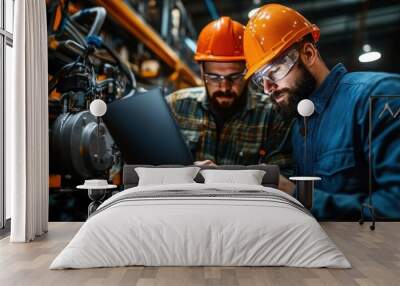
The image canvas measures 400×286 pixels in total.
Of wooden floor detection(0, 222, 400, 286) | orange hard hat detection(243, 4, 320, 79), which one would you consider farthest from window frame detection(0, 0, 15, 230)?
orange hard hat detection(243, 4, 320, 79)

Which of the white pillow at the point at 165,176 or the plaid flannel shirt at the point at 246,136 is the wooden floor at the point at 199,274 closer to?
the white pillow at the point at 165,176

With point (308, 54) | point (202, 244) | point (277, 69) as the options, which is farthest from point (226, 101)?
point (202, 244)

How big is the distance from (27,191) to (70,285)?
1.92 meters

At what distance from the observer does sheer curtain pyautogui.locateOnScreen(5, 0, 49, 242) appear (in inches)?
194

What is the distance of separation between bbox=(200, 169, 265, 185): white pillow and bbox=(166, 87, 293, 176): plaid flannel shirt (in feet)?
1.36

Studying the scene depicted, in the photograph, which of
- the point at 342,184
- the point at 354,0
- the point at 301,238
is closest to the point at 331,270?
the point at 301,238

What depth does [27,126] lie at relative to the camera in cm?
498

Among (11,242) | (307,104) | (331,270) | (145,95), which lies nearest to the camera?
(331,270)

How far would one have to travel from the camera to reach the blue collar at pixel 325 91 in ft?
19.8

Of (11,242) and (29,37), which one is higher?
(29,37)

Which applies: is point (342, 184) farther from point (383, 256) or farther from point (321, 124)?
Result: point (383, 256)

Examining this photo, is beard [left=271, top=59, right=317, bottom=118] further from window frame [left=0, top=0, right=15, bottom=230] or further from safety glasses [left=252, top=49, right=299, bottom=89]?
window frame [left=0, top=0, right=15, bottom=230]

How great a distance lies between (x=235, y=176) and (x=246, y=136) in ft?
2.31

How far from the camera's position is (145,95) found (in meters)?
6.23
